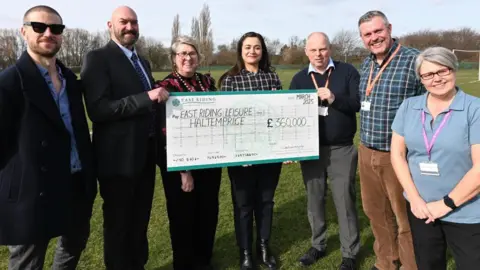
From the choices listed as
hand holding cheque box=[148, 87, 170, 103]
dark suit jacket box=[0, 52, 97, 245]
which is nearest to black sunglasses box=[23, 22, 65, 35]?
dark suit jacket box=[0, 52, 97, 245]

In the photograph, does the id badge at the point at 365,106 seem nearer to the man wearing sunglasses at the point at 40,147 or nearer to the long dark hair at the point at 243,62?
the long dark hair at the point at 243,62

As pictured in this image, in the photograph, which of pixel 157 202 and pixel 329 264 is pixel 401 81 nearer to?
pixel 329 264

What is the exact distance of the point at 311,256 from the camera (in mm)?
4320

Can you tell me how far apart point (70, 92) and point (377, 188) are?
10.2 ft

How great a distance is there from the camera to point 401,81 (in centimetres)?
343

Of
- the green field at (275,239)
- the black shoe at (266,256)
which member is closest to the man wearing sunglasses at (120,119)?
the green field at (275,239)

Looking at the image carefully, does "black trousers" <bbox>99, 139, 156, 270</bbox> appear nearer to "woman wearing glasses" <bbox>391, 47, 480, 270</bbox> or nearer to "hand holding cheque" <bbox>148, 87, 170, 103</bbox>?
"hand holding cheque" <bbox>148, 87, 170, 103</bbox>

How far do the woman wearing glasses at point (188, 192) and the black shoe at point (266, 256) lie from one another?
58 centimetres

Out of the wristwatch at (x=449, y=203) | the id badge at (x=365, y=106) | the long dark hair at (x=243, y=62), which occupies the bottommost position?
the wristwatch at (x=449, y=203)

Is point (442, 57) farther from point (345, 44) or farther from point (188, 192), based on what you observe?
point (345, 44)

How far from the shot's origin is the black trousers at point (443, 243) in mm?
2605

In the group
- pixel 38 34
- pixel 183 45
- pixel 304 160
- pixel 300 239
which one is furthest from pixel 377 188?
pixel 38 34

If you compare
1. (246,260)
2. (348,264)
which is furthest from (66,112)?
(348,264)

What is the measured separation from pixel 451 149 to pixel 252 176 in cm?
204
